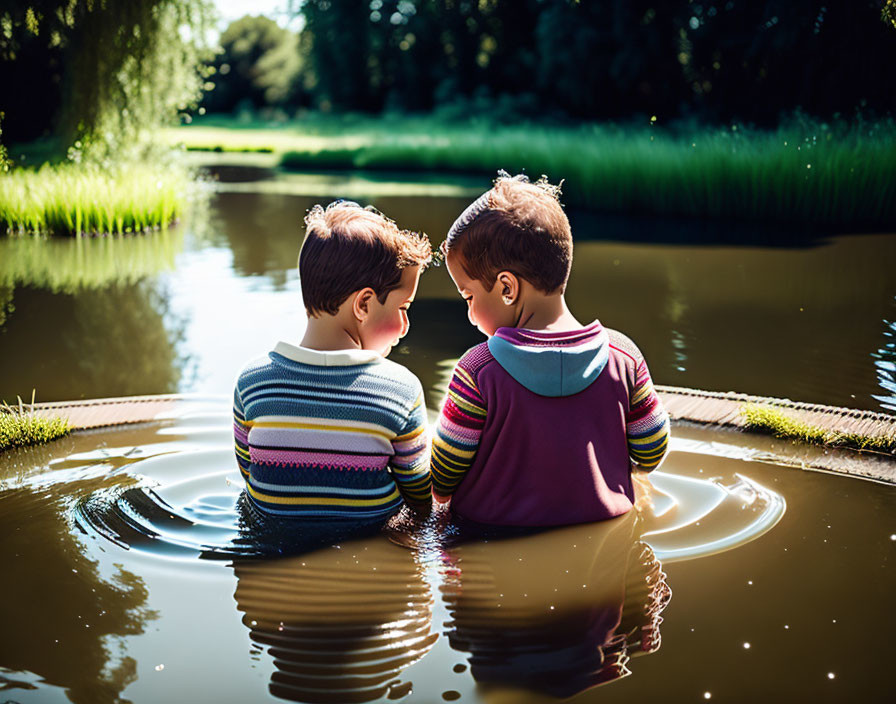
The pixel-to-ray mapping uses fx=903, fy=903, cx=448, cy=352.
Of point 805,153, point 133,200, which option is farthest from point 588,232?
point 133,200

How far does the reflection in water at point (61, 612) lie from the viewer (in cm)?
197

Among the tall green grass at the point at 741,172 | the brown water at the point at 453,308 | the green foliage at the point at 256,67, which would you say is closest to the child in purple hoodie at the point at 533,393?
the brown water at the point at 453,308

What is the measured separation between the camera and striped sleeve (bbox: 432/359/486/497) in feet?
8.15

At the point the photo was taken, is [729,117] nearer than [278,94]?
Yes

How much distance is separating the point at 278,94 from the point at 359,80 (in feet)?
54.1

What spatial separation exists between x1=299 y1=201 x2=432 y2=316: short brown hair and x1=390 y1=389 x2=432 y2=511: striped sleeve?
1.16 feet

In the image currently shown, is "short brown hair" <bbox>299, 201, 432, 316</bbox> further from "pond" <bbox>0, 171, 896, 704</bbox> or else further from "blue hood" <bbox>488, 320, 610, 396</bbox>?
"pond" <bbox>0, 171, 896, 704</bbox>

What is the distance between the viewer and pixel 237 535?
264 centimetres

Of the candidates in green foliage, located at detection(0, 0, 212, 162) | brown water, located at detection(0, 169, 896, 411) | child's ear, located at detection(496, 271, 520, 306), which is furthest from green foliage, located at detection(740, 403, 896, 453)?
green foliage, located at detection(0, 0, 212, 162)

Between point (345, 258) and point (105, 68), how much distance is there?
9452mm

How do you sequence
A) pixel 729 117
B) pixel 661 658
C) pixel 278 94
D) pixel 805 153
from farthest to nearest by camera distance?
pixel 278 94
pixel 729 117
pixel 805 153
pixel 661 658

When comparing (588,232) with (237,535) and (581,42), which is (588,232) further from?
(581,42)

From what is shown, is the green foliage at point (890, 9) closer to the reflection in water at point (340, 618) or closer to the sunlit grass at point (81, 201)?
the reflection in water at point (340, 618)

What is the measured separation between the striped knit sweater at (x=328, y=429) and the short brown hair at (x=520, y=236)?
41 centimetres
